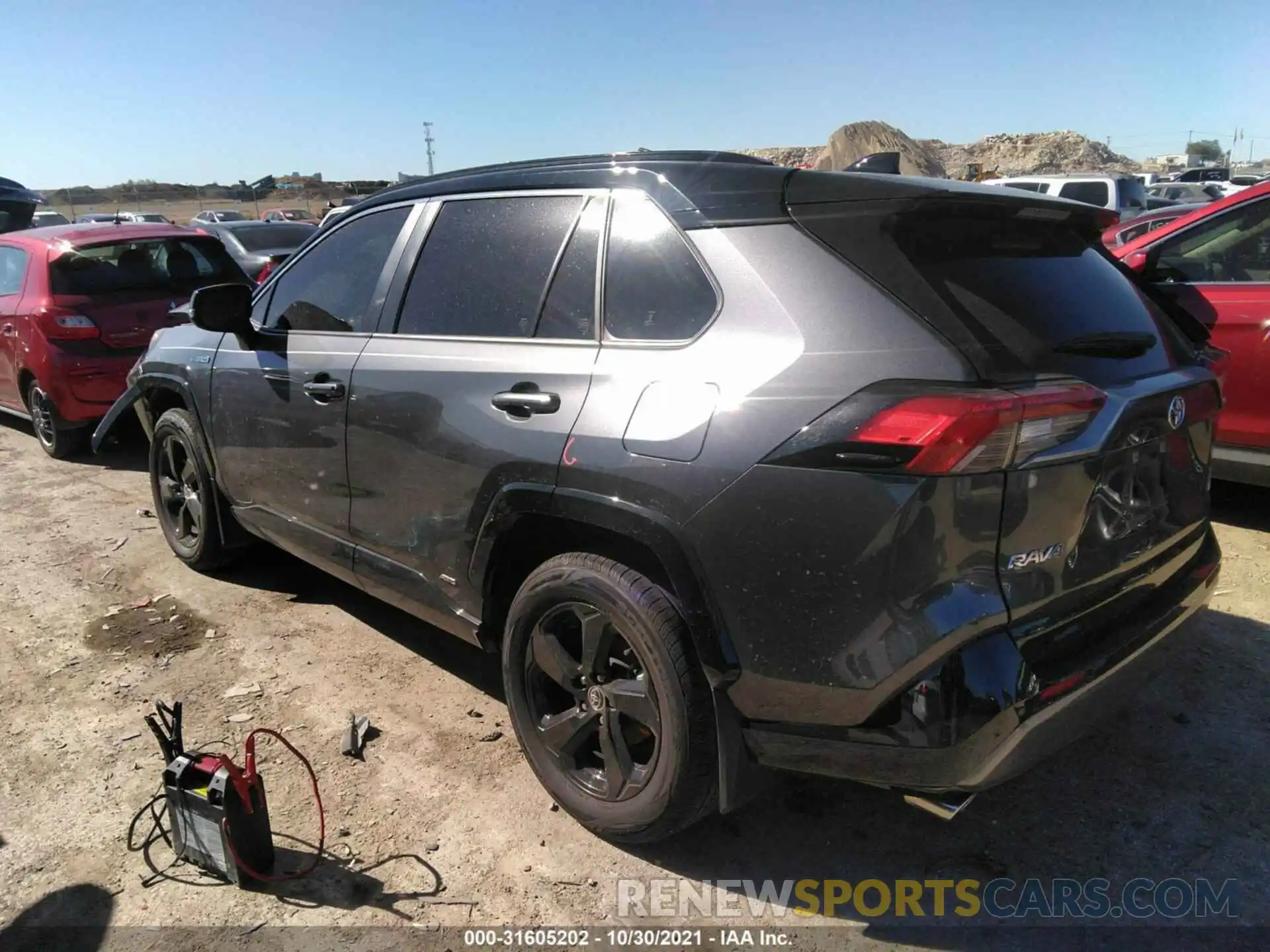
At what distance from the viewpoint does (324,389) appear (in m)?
3.35

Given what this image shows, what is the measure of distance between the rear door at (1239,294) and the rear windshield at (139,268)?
6698 mm

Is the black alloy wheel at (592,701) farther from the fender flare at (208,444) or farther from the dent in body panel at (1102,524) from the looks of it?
the fender flare at (208,444)

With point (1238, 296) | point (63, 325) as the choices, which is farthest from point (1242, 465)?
point (63, 325)

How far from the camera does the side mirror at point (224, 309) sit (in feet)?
12.2

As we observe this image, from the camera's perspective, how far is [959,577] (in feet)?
6.34

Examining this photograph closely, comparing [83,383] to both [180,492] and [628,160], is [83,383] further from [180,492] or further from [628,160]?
[628,160]

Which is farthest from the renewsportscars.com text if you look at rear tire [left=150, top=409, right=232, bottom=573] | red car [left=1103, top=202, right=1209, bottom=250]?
red car [left=1103, top=202, right=1209, bottom=250]

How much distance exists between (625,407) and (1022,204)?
116cm

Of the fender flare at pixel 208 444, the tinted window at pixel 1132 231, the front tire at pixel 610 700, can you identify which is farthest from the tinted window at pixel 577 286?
the tinted window at pixel 1132 231

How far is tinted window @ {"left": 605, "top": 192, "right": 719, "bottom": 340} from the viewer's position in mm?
2363

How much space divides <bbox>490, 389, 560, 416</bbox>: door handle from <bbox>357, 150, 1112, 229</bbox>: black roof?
0.60 meters

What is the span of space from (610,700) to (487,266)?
1458 millimetres

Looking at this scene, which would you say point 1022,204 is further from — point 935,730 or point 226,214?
point 226,214

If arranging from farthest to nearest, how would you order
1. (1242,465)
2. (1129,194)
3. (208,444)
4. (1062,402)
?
(1129,194)
(1242,465)
(208,444)
(1062,402)
